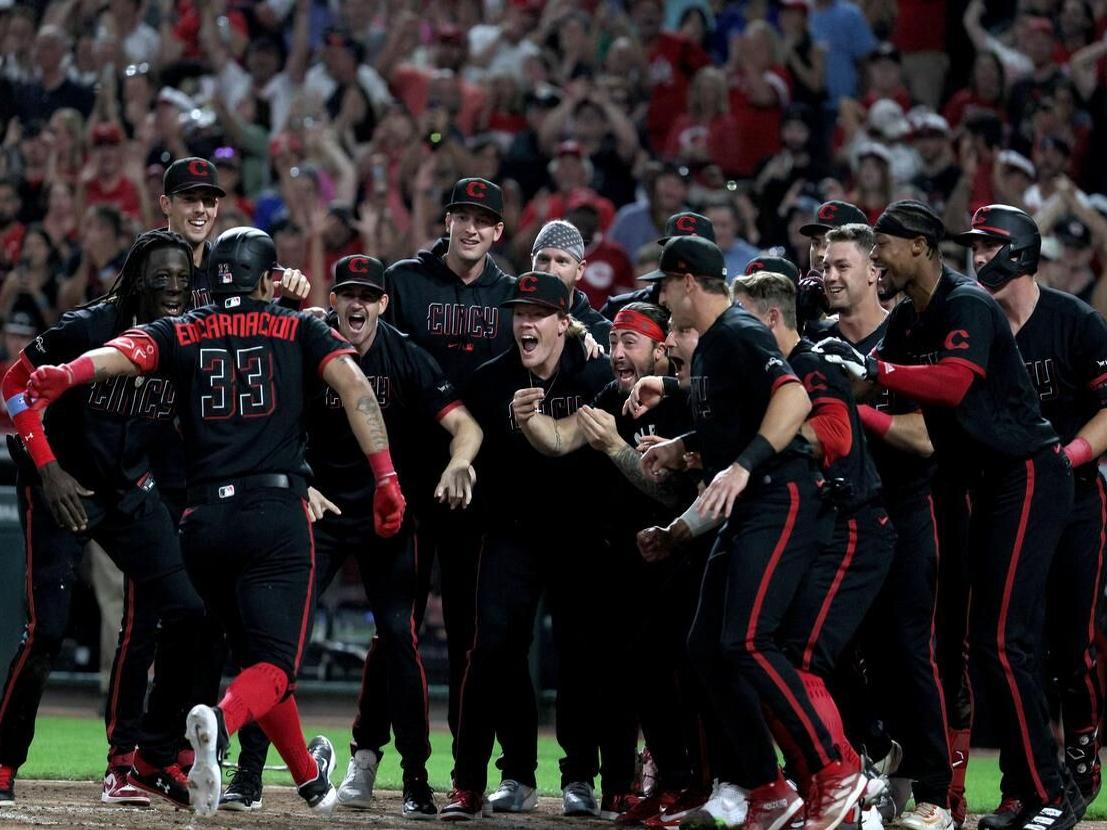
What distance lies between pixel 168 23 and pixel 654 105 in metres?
5.09

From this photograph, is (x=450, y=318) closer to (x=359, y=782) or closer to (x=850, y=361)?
(x=359, y=782)

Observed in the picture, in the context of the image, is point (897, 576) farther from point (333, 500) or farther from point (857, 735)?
point (333, 500)

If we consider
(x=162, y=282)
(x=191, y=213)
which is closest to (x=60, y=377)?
(x=162, y=282)

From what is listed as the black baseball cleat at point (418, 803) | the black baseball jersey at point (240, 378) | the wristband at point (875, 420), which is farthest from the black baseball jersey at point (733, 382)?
the black baseball cleat at point (418, 803)

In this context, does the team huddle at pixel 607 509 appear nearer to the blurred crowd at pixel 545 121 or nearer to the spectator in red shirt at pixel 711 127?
the blurred crowd at pixel 545 121

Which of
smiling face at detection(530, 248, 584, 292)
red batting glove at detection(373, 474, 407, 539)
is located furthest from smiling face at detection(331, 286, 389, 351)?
red batting glove at detection(373, 474, 407, 539)

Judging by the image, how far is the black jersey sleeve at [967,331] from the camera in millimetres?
6488

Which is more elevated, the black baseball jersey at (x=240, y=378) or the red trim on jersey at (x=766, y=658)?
the black baseball jersey at (x=240, y=378)

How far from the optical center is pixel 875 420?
22.3 feet

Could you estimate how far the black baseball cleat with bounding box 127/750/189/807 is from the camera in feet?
23.6

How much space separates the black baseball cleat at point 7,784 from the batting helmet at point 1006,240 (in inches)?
172

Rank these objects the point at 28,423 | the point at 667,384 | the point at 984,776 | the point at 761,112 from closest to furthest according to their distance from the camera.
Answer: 1. the point at 28,423
2. the point at 667,384
3. the point at 984,776
4. the point at 761,112

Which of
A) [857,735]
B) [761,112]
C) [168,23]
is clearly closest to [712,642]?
[857,735]

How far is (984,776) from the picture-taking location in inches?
370
